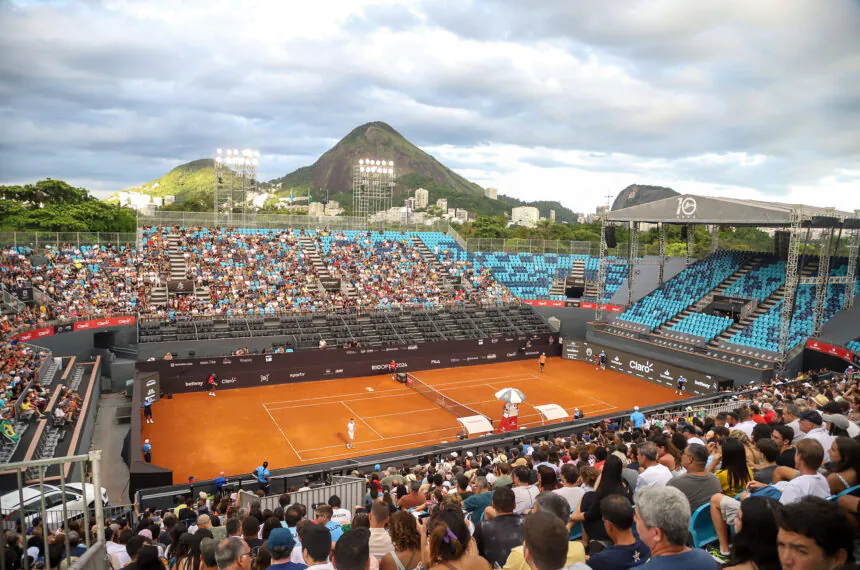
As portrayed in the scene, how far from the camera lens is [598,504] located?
220 inches

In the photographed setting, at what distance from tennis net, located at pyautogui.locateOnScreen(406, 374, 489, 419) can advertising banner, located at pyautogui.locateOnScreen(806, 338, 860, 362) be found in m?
19.0

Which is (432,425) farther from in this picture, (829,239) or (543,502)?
(829,239)

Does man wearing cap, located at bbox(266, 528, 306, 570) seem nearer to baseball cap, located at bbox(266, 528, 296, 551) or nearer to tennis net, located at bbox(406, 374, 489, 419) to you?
baseball cap, located at bbox(266, 528, 296, 551)

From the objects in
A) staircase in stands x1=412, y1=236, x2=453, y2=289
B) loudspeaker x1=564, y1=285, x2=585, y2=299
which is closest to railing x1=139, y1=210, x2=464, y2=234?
staircase in stands x1=412, y1=236, x2=453, y2=289

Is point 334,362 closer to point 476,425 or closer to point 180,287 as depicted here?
point 180,287

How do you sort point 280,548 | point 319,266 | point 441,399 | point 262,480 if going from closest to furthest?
point 280,548 → point 262,480 → point 441,399 → point 319,266

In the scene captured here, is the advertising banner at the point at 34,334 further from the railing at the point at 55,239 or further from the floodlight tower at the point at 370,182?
the floodlight tower at the point at 370,182

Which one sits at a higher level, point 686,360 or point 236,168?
point 236,168

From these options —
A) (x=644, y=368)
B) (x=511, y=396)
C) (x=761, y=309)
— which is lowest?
(x=644, y=368)

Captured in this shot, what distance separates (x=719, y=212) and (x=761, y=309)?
8.49m

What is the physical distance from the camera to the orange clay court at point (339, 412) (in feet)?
74.3

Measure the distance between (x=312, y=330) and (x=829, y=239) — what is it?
110 ft

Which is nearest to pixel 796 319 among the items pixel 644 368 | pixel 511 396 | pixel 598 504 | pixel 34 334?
pixel 644 368

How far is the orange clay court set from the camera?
74.3 ft
